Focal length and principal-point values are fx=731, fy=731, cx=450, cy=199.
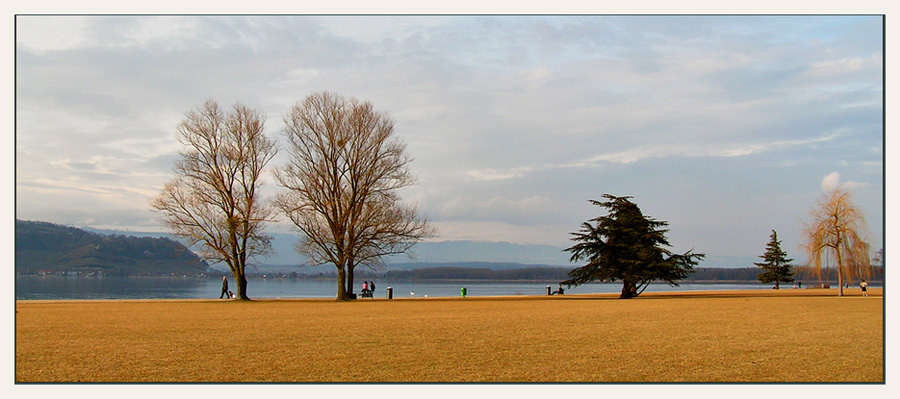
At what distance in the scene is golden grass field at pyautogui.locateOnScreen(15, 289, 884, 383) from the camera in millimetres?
10641

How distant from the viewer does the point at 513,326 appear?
19.0m

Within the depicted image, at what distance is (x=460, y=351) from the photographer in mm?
13219

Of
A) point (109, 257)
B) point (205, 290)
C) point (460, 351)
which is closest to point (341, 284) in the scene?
point (460, 351)

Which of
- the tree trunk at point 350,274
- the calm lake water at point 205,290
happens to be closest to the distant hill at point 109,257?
the calm lake water at point 205,290

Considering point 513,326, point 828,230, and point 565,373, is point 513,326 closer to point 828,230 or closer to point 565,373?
point 565,373

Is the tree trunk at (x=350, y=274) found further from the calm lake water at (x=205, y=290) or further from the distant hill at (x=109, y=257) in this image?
the distant hill at (x=109, y=257)

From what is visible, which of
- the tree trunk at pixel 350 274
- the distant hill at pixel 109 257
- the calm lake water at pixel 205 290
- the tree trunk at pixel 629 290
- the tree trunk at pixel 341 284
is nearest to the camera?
the tree trunk at pixel 341 284

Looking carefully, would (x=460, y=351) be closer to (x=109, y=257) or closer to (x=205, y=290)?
(x=205, y=290)

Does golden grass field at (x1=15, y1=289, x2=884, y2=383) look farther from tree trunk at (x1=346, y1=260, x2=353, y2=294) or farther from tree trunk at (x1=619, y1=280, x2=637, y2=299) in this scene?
tree trunk at (x1=619, y1=280, x2=637, y2=299)

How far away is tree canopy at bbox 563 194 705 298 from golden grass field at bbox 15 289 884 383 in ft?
77.3

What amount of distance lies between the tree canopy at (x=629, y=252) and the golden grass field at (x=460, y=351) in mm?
23571

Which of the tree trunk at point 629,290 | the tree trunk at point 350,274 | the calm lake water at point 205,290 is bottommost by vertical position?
the calm lake water at point 205,290

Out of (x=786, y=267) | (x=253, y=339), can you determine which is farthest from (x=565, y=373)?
(x=786, y=267)

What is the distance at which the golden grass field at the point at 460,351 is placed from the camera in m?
10.6
